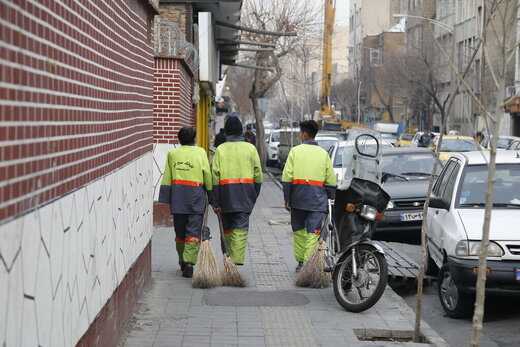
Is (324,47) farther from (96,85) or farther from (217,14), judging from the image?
(96,85)

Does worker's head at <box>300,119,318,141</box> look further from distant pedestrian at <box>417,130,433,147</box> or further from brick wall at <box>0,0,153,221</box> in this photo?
distant pedestrian at <box>417,130,433,147</box>

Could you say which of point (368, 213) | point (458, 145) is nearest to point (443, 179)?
point (368, 213)

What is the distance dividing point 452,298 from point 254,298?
201 cm

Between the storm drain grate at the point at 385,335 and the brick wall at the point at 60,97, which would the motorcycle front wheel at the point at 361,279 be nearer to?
the storm drain grate at the point at 385,335

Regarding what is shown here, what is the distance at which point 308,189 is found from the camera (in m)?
10.6

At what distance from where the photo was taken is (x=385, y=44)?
282 ft

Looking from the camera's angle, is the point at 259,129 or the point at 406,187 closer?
the point at 406,187

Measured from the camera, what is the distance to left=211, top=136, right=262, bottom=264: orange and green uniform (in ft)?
34.6

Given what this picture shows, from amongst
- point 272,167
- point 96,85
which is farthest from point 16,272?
point 272,167

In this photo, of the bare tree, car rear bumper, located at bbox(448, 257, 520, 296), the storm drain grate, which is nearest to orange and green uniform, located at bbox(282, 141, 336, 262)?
car rear bumper, located at bbox(448, 257, 520, 296)

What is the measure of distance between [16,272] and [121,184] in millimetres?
3771

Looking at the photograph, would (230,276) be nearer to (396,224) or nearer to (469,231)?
(469,231)

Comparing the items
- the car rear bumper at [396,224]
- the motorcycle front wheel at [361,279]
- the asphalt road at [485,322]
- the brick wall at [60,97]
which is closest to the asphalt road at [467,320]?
the asphalt road at [485,322]

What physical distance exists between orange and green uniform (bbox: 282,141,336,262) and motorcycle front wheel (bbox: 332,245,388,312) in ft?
4.01
